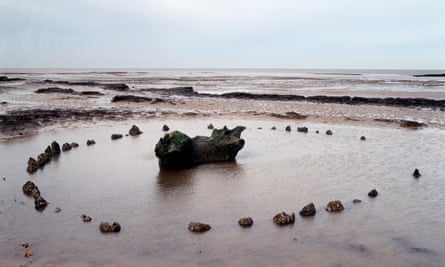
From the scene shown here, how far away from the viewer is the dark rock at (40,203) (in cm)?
902

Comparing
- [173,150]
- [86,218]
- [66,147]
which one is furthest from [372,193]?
[66,147]

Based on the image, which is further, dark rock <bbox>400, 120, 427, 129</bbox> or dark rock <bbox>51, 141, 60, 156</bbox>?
dark rock <bbox>400, 120, 427, 129</bbox>

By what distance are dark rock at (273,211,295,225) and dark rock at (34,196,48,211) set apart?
5.20 m

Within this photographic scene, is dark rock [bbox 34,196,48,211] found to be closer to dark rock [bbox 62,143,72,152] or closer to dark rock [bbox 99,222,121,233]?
dark rock [bbox 99,222,121,233]

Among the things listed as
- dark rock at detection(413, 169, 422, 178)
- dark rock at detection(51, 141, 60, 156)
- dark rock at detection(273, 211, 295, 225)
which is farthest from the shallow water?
dark rock at detection(51, 141, 60, 156)

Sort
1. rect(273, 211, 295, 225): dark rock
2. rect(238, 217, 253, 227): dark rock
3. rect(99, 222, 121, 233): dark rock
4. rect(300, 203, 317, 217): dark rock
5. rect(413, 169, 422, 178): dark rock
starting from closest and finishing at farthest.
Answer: rect(99, 222, 121, 233): dark rock, rect(238, 217, 253, 227): dark rock, rect(273, 211, 295, 225): dark rock, rect(300, 203, 317, 217): dark rock, rect(413, 169, 422, 178): dark rock

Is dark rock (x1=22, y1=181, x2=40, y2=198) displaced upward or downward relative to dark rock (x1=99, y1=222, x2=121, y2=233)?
upward

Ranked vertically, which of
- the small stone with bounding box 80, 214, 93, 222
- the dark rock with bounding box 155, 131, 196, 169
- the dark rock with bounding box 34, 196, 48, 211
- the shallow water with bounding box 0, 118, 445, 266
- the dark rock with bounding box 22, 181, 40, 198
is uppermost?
the dark rock with bounding box 155, 131, 196, 169

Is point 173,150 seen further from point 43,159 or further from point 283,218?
point 283,218

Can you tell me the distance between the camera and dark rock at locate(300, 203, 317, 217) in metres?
8.71

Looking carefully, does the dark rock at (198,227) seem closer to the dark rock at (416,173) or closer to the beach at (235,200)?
the beach at (235,200)

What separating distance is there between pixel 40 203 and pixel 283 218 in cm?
548

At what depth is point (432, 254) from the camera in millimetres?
6938

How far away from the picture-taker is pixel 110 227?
7805 millimetres
